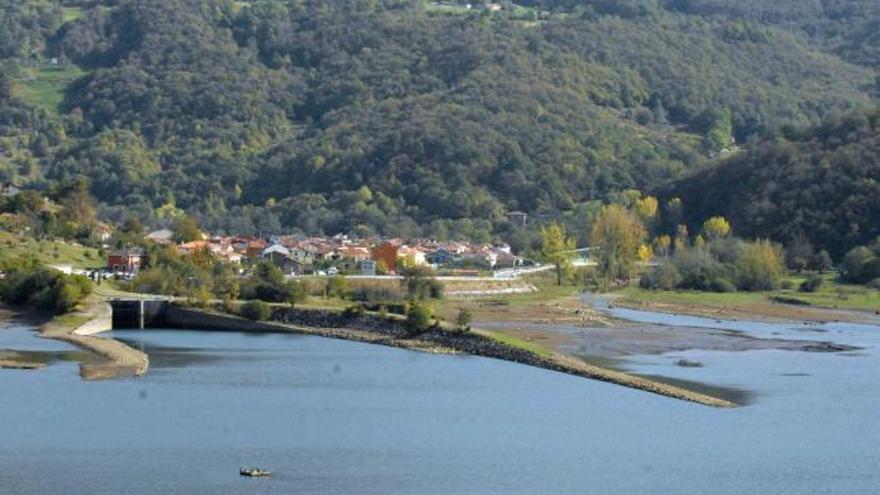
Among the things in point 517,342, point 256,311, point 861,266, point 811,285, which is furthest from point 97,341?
point 861,266

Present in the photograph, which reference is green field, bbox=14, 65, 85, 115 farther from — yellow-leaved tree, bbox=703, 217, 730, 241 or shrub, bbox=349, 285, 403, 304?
shrub, bbox=349, 285, 403, 304

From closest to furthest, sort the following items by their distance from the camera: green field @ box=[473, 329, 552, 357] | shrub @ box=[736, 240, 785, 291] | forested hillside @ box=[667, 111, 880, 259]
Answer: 1. green field @ box=[473, 329, 552, 357]
2. shrub @ box=[736, 240, 785, 291]
3. forested hillside @ box=[667, 111, 880, 259]

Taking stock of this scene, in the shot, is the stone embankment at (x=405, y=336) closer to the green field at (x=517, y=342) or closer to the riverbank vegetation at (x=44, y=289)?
the green field at (x=517, y=342)

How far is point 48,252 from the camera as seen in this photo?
73.1m

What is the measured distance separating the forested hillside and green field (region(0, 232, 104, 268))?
30.8 meters

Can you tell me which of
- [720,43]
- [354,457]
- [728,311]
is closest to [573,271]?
[728,311]

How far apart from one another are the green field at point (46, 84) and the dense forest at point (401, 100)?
1.00 ft

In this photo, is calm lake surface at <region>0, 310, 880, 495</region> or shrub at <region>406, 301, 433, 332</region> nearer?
calm lake surface at <region>0, 310, 880, 495</region>

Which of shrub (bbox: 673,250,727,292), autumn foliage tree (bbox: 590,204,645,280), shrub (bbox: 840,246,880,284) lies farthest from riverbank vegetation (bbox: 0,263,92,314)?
shrub (bbox: 840,246,880,284)

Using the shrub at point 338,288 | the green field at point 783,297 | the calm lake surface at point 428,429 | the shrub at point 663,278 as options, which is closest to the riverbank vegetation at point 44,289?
the shrub at point 338,288

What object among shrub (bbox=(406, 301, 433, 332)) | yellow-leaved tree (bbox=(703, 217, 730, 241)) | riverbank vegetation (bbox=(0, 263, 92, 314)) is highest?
yellow-leaved tree (bbox=(703, 217, 730, 241))

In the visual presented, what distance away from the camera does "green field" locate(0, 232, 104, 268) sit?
70688 millimetres

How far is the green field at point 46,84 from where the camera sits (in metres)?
151

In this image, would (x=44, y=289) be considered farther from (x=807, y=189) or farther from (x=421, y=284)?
(x=807, y=189)
